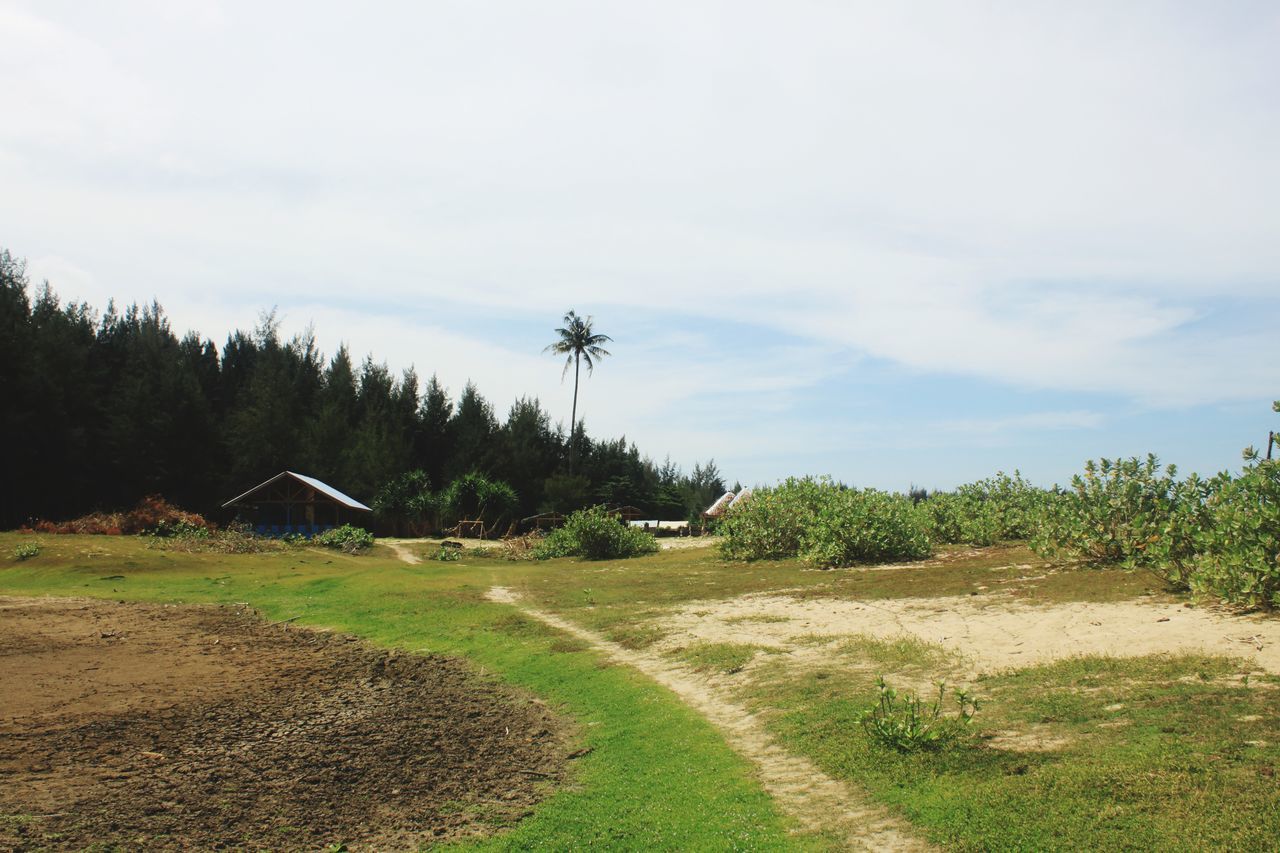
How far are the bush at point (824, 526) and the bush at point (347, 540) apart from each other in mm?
15891

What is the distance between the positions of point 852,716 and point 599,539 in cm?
2344

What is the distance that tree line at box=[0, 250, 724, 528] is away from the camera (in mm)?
39594

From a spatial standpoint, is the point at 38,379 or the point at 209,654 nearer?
the point at 209,654

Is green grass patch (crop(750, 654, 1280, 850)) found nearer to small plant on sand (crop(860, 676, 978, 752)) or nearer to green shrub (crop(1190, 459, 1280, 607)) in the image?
small plant on sand (crop(860, 676, 978, 752))

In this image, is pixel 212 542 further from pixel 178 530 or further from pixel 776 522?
pixel 776 522

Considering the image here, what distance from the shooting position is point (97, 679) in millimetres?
10062

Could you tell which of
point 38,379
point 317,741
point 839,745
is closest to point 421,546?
point 38,379

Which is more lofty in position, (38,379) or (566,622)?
(38,379)

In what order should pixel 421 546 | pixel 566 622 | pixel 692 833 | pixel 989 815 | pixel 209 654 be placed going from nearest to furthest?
pixel 989 815, pixel 692 833, pixel 209 654, pixel 566 622, pixel 421 546

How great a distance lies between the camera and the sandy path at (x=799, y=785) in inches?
190

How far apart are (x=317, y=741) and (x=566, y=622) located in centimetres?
595

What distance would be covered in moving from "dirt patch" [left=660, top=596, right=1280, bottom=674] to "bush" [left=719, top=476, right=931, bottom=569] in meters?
5.66

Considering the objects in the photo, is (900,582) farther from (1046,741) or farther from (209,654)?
(209,654)

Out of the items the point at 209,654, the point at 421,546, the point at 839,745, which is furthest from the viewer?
the point at 421,546
